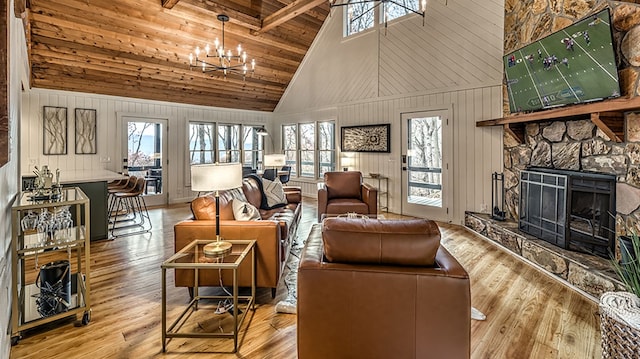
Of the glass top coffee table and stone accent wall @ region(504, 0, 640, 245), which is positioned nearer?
the glass top coffee table

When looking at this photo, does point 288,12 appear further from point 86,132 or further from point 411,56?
point 86,132

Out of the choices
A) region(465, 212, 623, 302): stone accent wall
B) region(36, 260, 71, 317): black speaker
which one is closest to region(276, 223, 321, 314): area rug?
region(36, 260, 71, 317): black speaker

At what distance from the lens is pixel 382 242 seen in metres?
1.66

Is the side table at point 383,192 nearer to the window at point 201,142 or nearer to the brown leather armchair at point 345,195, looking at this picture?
the brown leather armchair at point 345,195

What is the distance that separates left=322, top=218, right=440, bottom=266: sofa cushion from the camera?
1.63m

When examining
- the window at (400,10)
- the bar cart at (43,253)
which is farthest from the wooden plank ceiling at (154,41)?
the bar cart at (43,253)

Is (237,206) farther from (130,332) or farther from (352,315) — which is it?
(352,315)

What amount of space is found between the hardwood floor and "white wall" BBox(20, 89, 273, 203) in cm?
331

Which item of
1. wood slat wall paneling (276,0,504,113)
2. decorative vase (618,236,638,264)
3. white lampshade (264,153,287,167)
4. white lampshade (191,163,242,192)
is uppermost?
wood slat wall paneling (276,0,504,113)

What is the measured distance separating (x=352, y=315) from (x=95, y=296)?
2485mm

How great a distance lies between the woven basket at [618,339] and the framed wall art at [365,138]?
4.85 metres

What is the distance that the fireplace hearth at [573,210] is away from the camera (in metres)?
3.10

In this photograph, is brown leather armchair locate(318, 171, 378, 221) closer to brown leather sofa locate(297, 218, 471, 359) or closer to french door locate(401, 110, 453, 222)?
french door locate(401, 110, 453, 222)

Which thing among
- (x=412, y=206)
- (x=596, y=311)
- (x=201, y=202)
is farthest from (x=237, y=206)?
(x=412, y=206)
